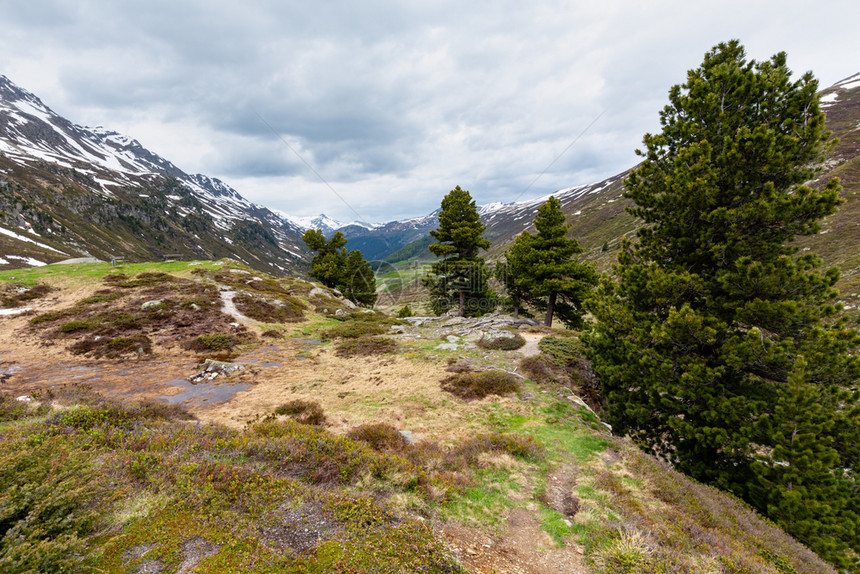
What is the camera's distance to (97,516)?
13.3 ft

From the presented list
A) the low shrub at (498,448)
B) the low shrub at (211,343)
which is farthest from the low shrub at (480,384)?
the low shrub at (211,343)

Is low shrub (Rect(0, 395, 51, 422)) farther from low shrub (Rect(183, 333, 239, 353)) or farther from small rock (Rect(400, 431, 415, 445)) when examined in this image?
low shrub (Rect(183, 333, 239, 353))

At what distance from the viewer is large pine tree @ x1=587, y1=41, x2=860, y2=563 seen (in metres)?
7.62

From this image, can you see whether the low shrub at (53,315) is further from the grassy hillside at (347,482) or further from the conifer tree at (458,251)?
the conifer tree at (458,251)

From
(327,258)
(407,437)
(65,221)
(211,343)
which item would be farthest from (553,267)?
(65,221)

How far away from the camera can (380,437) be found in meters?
9.34

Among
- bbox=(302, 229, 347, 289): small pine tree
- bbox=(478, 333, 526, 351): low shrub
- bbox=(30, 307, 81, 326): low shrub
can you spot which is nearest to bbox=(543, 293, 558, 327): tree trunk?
bbox=(478, 333, 526, 351): low shrub

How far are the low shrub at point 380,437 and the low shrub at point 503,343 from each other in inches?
457

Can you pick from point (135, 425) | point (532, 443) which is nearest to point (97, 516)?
point (135, 425)

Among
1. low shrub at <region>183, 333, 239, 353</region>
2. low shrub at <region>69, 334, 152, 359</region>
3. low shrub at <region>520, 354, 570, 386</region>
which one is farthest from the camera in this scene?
low shrub at <region>183, 333, 239, 353</region>

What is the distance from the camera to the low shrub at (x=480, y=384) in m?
14.0

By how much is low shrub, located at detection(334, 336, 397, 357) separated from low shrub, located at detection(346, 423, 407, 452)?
1161 centimetres

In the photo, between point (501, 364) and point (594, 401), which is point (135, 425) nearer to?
point (501, 364)

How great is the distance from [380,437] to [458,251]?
76.9ft
